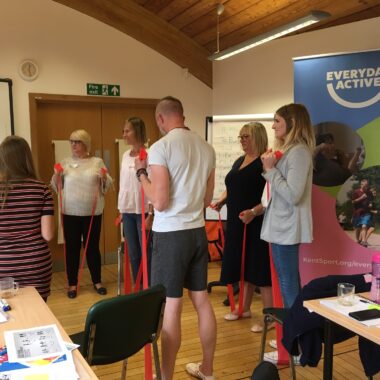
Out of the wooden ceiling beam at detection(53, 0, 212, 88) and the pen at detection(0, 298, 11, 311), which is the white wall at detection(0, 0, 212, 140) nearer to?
the wooden ceiling beam at detection(53, 0, 212, 88)

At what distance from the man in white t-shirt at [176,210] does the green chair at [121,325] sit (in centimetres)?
35

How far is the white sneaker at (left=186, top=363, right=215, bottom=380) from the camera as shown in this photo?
7.81ft

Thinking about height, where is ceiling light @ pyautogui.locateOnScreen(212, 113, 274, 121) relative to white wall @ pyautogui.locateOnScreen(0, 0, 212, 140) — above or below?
below

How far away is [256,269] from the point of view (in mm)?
3084

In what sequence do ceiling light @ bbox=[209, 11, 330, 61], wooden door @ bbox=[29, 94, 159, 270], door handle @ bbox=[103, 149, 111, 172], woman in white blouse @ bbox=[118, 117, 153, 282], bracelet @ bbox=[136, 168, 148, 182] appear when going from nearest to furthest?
bracelet @ bbox=[136, 168, 148, 182]
ceiling light @ bbox=[209, 11, 330, 61]
woman in white blouse @ bbox=[118, 117, 153, 282]
wooden door @ bbox=[29, 94, 159, 270]
door handle @ bbox=[103, 149, 111, 172]

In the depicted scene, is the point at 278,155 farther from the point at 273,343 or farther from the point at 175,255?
the point at 273,343

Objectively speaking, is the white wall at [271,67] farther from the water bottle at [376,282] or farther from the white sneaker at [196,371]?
the white sneaker at [196,371]

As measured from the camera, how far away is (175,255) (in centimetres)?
212

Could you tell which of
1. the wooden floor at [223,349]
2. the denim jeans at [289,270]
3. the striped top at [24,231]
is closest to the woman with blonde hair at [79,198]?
the wooden floor at [223,349]

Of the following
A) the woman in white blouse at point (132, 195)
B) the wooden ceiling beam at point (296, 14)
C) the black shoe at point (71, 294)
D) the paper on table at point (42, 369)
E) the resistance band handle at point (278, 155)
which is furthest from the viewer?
the black shoe at point (71, 294)

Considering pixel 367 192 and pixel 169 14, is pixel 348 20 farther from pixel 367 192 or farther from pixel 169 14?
pixel 169 14

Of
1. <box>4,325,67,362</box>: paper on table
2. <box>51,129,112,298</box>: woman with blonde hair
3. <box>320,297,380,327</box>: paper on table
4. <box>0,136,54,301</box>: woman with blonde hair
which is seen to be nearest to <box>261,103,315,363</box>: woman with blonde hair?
<box>320,297,380,327</box>: paper on table

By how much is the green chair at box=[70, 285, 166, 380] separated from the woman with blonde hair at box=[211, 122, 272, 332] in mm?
1377

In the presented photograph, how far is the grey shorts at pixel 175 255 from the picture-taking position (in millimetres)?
2111
